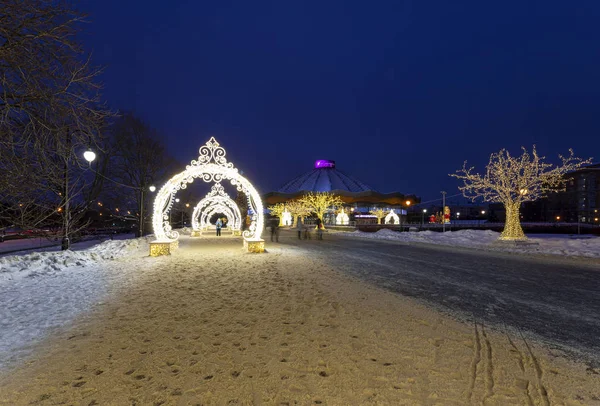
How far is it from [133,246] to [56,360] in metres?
12.5

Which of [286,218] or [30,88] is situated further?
[286,218]

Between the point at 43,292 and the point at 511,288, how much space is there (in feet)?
34.3

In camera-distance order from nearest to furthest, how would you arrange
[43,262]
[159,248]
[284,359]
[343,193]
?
[284,359] → [43,262] → [159,248] → [343,193]

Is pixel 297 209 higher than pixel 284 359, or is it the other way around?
pixel 297 209

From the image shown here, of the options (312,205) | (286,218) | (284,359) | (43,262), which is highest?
(312,205)

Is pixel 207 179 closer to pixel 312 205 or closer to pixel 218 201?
pixel 218 201

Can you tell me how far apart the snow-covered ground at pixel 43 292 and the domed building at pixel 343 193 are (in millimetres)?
43769

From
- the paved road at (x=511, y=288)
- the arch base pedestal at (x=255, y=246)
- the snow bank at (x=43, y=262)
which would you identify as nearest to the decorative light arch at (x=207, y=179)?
the arch base pedestal at (x=255, y=246)

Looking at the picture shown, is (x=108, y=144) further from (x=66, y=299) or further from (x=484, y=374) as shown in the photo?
(x=484, y=374)

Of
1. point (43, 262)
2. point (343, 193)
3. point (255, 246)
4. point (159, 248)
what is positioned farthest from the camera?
point (343, 193)

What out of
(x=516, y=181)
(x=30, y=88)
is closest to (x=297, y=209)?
(x=516, y=181)

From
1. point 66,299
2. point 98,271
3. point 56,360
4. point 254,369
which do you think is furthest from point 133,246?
point 254,369

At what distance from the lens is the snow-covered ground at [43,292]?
458 centimetres

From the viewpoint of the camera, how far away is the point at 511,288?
771 cm
